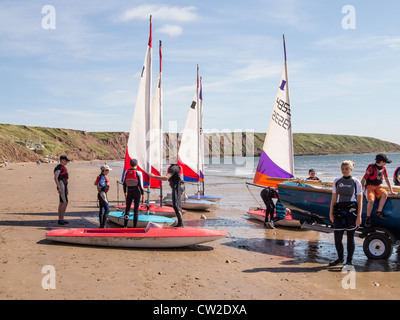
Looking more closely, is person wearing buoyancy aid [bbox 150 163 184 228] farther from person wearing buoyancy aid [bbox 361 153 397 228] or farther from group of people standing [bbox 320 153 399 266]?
person wearing buoyancy aid [bbox 361 153 397 228]

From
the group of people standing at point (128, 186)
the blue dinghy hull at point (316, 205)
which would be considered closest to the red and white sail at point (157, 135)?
the group of people standing at point (128, 186)

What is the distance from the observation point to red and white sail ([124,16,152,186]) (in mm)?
11719

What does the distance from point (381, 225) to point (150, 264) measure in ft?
16.4

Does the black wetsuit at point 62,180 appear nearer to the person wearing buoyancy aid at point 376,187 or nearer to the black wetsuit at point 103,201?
the black wetsuit at point 103,201

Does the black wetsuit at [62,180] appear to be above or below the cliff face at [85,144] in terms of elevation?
below

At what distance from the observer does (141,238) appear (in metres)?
8.16

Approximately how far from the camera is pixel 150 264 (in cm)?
699

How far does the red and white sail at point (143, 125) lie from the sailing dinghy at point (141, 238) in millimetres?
3558

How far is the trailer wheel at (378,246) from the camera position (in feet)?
25.3

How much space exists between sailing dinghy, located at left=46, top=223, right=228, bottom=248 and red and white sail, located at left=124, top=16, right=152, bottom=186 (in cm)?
356

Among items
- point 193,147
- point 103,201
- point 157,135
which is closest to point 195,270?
point 103,201

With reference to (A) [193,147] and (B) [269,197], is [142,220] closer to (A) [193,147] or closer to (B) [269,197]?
(B) [269,197]

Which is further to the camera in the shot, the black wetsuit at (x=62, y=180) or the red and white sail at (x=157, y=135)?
the red and white sail at (x=157, y=135)
